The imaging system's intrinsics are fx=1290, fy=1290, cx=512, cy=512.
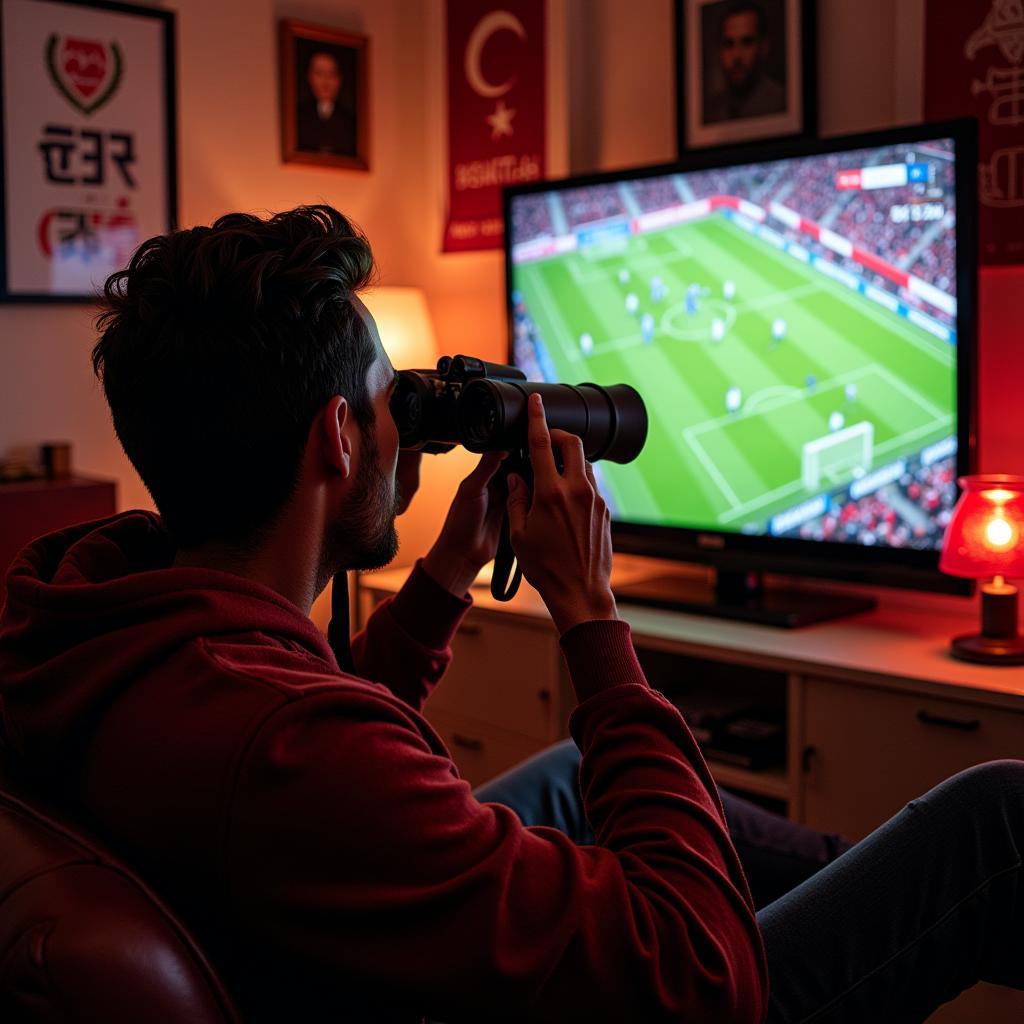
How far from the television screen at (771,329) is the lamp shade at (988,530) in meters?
0.13

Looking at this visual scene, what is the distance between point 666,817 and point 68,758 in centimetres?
45

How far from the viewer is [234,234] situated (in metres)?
1.01

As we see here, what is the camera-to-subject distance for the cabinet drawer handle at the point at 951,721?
1.96 m

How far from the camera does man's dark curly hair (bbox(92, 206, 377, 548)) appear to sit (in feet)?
3.24

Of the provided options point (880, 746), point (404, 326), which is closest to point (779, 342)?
point (880, 746)

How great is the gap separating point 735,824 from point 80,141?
2.18 metres

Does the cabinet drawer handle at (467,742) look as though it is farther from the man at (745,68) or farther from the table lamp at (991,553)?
the man at (745,68)

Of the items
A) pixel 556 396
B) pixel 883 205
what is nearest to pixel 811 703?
pixel 883 205

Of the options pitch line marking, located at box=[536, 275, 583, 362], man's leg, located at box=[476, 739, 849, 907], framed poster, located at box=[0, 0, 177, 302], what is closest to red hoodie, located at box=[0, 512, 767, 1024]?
man's leg, located at box=[476, 739, 849, 907]

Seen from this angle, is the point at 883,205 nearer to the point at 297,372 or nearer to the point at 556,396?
the point at 556,396

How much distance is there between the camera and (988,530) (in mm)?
2072

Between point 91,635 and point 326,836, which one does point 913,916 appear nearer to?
point 326,836

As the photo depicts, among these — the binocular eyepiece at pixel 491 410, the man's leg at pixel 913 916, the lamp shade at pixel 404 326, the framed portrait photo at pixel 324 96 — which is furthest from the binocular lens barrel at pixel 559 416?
the framed portrait photo at pixel 324 96

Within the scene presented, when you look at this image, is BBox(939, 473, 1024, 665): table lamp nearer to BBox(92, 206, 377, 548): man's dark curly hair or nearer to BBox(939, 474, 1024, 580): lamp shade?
BBox(939, 474, 1024, 580): lamp shade
